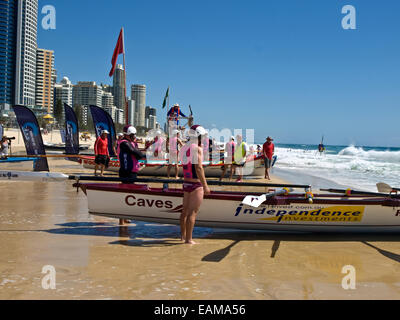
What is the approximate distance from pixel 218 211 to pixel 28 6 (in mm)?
127786

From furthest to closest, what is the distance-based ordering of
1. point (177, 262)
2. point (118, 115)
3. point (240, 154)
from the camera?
point (118, 115)
point (240, 154)
point (177, 262)

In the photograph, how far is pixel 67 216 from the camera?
25.0 ft

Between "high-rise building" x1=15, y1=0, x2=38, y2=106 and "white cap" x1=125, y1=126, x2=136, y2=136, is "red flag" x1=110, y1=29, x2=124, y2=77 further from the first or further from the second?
"high-rise building" x1=15, y1=0, x2=38, y2=106

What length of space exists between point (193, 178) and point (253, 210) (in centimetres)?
123

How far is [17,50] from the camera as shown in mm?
118375

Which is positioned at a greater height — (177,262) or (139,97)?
(139,97)

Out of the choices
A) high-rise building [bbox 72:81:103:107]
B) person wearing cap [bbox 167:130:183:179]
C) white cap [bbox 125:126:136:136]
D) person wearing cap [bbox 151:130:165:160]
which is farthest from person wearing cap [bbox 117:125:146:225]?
high-rise building [bbox 72:81:103:107]

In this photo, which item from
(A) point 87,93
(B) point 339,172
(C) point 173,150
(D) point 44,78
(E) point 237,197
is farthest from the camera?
(A) point 87,93

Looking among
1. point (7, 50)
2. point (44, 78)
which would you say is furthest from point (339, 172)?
point (44, 78)

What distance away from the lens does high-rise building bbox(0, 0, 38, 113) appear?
109 m

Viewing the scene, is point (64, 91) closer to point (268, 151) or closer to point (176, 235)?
point (268, 151)

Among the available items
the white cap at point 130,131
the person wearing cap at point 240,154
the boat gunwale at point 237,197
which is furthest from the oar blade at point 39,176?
the person wearing cap at point 240,154
